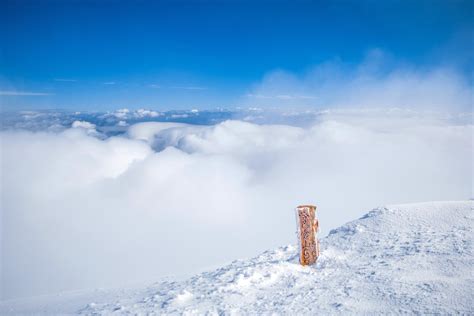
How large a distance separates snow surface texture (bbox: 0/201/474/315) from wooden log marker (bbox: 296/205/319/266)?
27cm

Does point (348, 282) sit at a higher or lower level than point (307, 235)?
lower

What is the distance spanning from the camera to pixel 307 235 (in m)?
8.62

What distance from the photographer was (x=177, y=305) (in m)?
7.02

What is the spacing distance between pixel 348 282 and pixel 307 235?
1.77 meters

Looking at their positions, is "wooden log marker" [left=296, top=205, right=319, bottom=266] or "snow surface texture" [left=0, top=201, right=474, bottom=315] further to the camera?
"wooden log marker" [left=296, top=205, right=319, bottom=266]

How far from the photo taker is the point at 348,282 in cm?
712

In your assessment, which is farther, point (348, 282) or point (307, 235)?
point (307, 235)

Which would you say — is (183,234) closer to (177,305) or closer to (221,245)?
(221,245)

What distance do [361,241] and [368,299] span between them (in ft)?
12.8

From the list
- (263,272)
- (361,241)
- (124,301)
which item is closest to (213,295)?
(263,272)

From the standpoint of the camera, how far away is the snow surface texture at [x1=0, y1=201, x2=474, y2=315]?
6.06 meters

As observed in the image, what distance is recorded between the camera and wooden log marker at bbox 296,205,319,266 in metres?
8.58

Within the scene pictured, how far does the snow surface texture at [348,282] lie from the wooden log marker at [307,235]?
274 millimetres

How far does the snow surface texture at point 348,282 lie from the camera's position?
19.9 feet
